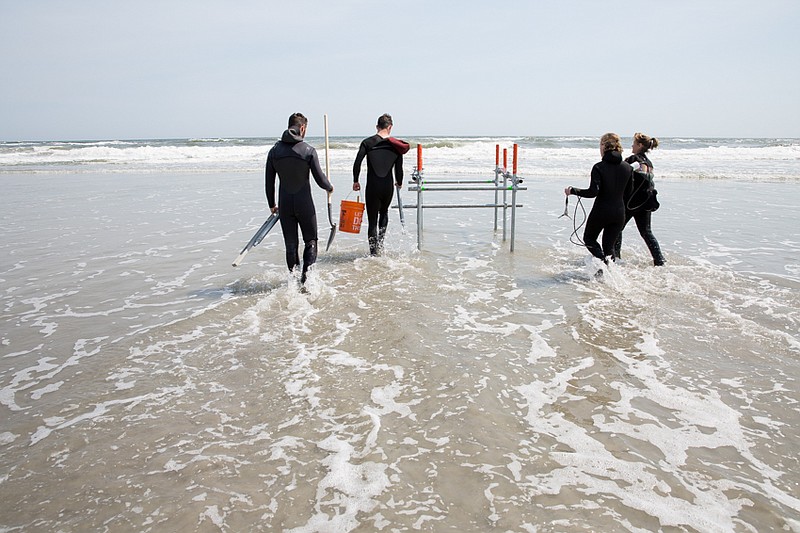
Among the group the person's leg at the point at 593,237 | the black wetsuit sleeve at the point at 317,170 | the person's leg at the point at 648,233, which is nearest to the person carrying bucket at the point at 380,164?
the black wetsuit sleeve at the point at 317,170

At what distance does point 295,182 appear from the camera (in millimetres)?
6004

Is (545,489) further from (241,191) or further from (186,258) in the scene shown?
(241,191)

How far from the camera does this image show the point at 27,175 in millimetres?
22156

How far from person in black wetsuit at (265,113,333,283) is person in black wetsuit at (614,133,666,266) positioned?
3890 mm

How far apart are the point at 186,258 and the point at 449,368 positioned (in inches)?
204

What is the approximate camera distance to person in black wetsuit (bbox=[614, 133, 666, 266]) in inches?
263

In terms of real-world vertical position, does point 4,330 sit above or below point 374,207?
below

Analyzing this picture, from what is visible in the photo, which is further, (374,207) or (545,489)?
(374,207)

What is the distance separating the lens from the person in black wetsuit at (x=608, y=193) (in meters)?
6.21

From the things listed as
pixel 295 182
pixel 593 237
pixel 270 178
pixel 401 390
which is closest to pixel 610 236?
pixel 593 237

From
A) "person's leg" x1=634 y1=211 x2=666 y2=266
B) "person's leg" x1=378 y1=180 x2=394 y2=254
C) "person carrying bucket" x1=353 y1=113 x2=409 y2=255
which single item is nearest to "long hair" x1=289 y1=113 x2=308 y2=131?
"person carrying bucket" x1=353 y1=113 x2=409 y2=255

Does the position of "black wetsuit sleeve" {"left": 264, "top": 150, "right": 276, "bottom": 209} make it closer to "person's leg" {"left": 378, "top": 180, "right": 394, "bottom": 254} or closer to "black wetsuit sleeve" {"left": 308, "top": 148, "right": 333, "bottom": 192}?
"black wetsuit sleeve" {"left": 308, "top": 148, "right": 333, "bottom": 192}

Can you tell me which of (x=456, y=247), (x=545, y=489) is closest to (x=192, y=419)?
(x=545, y=489)

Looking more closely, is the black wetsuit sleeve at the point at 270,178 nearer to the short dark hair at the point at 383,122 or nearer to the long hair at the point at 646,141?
the short dark hair at the point at 383,122
